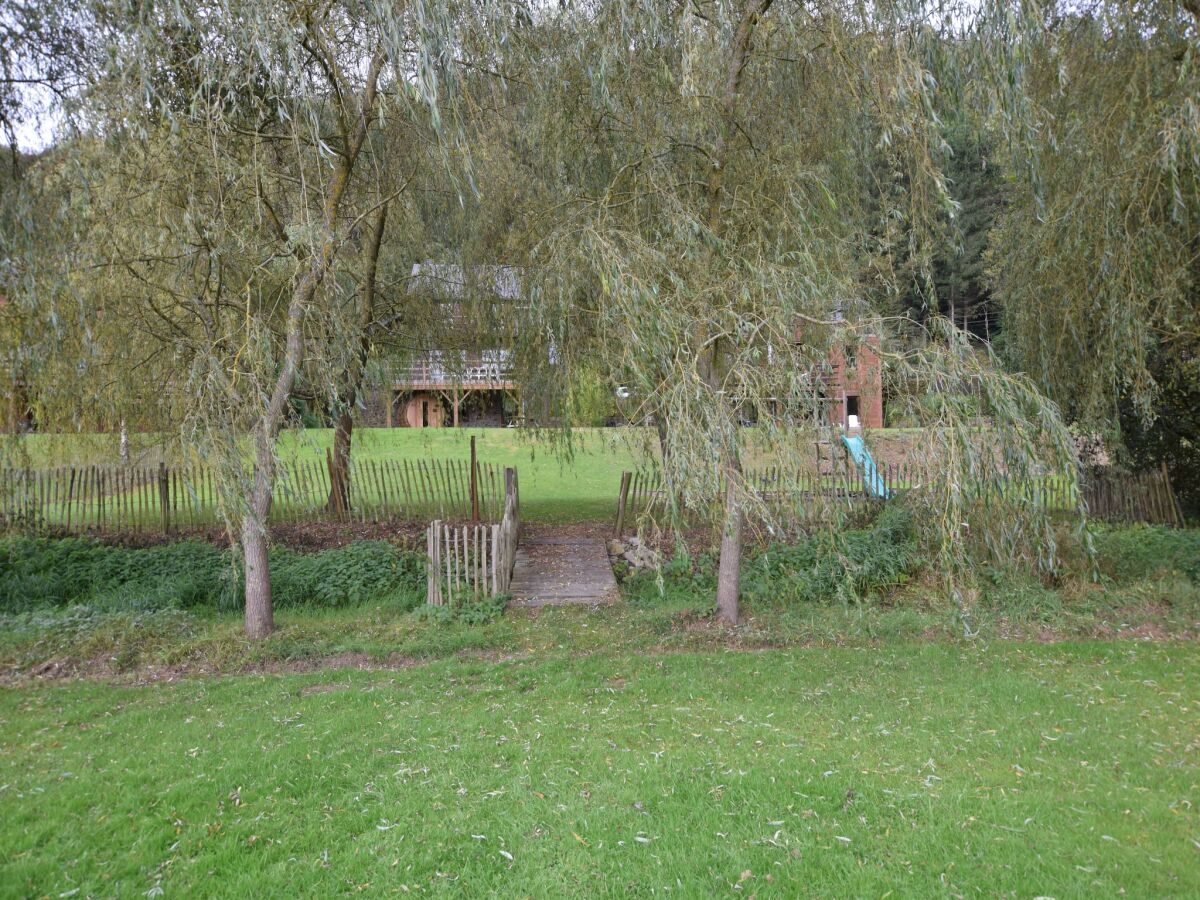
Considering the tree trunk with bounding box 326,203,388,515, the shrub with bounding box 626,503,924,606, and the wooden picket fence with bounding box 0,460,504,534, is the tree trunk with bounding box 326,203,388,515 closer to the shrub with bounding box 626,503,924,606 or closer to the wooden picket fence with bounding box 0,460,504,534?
the wooden picket fence with bounding box 0,460,504,534

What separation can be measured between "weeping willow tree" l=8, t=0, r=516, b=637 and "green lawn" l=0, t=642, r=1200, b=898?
216 centimetres

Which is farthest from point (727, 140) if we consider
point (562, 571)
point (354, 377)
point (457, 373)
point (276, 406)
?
point (457, 373)

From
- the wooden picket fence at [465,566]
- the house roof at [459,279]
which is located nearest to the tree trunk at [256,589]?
the wooden picket fence at [465,566]

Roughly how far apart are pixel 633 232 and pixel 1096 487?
9697 millimetres

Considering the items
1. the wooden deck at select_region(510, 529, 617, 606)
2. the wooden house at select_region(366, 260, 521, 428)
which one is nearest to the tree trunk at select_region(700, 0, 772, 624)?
the wooden deck at select_region(510, 529, 617, 606)

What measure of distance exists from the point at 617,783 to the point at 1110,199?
25.9ft

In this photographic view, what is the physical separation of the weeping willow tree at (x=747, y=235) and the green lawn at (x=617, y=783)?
1367 millimetres

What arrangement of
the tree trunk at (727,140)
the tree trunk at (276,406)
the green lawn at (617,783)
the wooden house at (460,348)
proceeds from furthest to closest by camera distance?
the wooden house at (460,348)
the tree trunk at (727,140)
the tree trunk at (276,406)
the green lawn at (617,783)

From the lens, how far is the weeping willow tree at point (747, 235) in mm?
5719

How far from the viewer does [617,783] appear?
4.71 metres

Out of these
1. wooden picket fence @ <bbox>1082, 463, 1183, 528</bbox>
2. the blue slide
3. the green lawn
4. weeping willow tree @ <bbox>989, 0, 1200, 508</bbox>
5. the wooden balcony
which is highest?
weeping willow tree @ <bbox>989, 0, 1200, 508</bbox>

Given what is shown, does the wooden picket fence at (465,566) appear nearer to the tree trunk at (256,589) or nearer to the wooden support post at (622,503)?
the tree trunk at (256,589)

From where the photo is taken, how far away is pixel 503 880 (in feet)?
12.3

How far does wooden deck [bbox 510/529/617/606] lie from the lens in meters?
9.87
